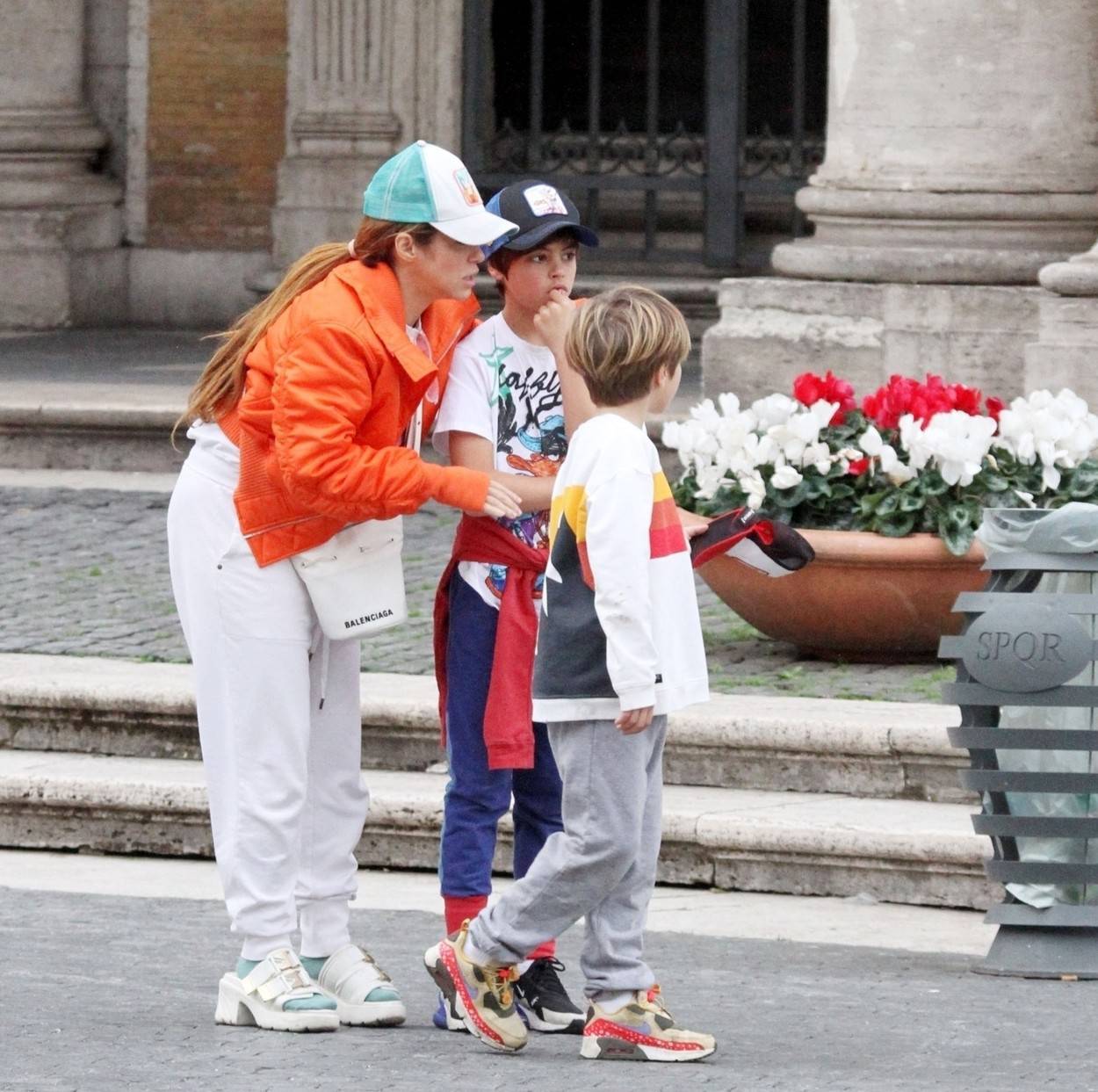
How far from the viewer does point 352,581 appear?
4.61 m

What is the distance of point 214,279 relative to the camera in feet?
49.1

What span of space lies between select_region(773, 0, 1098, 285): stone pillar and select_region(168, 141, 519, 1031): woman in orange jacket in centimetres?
479

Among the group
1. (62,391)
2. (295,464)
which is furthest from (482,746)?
(62,391)

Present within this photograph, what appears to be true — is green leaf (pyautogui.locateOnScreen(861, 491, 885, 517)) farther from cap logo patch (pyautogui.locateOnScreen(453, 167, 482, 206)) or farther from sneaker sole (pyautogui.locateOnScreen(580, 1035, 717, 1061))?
sneaker sole (pyautogui.locateOnScreen(580, 1035, 717, 1061))

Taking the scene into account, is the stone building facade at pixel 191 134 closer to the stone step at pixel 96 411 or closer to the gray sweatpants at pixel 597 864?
the stone step at pixel 96 411

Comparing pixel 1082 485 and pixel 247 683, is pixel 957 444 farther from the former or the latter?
pixel 247 683

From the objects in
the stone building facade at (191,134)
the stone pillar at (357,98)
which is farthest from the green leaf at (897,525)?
the stone pillar at (357,98)

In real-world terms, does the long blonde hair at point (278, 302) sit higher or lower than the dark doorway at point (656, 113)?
lower

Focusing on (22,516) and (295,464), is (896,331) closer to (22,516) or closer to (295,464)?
(22,516)

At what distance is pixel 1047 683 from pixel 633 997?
1215 mm

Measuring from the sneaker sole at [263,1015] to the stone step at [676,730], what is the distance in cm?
→ 200

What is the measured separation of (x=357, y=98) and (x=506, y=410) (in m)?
9.78

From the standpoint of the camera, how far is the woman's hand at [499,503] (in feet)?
14.7

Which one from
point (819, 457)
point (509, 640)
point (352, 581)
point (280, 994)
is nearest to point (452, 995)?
point (280, 994)
